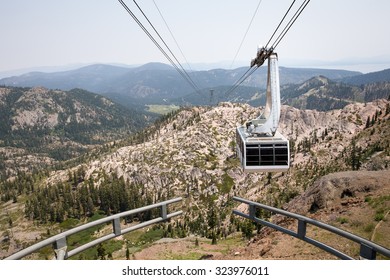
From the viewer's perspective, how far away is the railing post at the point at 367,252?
5.68 meters

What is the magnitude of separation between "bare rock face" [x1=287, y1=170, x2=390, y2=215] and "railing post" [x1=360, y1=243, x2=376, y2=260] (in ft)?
68.9

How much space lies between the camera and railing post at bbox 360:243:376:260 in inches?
224

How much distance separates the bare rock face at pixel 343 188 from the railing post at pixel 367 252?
68.9 feet

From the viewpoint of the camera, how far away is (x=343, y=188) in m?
27.7

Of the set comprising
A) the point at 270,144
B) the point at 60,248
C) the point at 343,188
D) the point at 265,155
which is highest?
the point at 60,248

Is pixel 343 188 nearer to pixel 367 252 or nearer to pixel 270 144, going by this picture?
pixel 270 144

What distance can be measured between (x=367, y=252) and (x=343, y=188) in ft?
80.3

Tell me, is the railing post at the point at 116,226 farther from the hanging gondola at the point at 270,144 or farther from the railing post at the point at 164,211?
the hanging gondola at the point at 270,144

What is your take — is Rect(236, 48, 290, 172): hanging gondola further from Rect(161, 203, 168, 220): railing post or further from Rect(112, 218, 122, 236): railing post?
Rect(112, 218, 122, 236): railing post

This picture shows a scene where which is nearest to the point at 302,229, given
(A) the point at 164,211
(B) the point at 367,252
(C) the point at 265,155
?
(B) the point at 367,252

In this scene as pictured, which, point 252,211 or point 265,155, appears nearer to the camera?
point 252,211

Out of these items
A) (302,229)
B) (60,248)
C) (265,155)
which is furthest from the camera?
(265,155)
